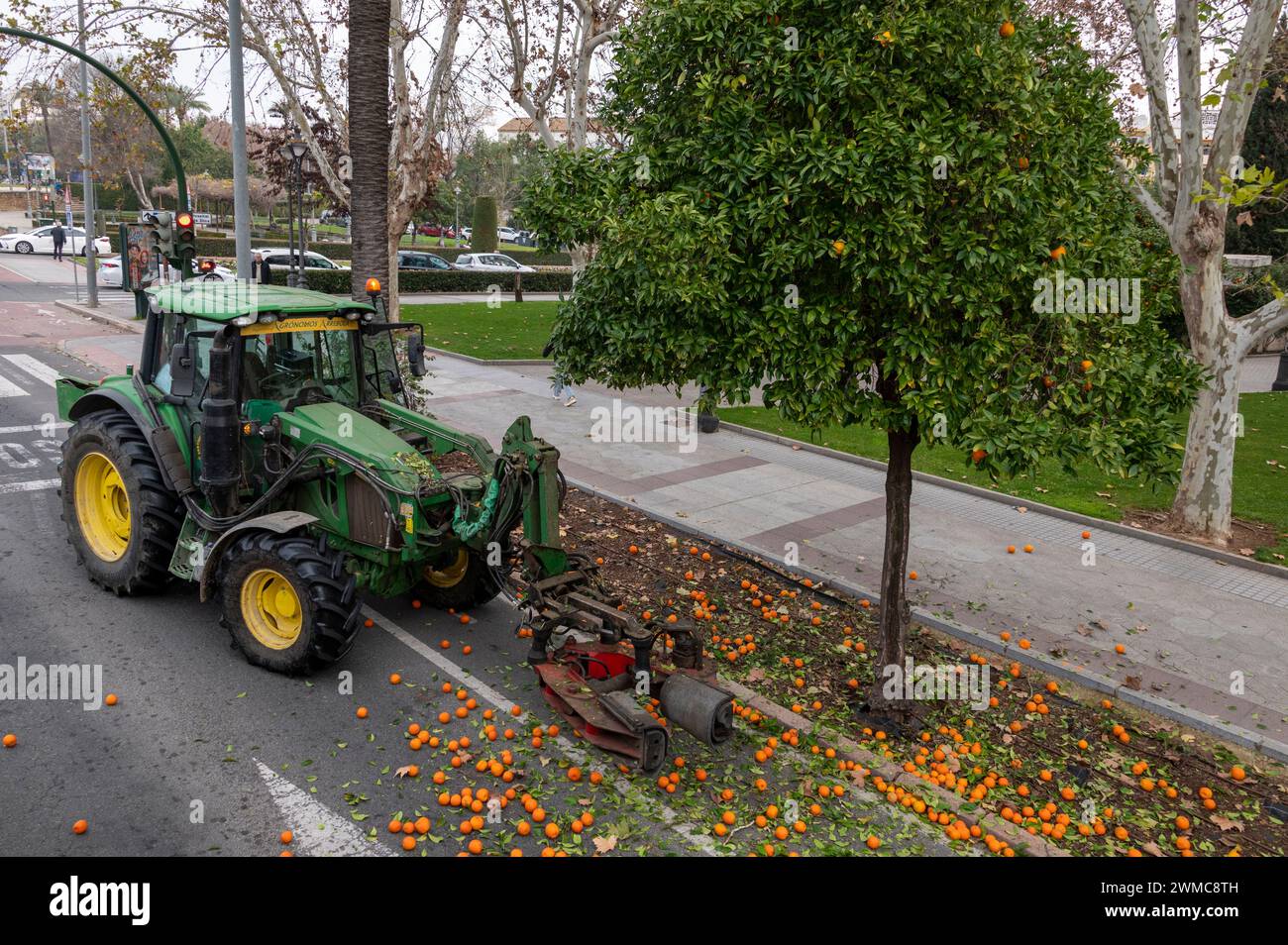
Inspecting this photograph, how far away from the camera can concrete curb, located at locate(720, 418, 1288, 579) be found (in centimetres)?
1100

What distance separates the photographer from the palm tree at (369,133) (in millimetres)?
11938

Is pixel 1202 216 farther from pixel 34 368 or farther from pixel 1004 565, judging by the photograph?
pixel 34 368

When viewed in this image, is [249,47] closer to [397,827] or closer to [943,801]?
[397,827]

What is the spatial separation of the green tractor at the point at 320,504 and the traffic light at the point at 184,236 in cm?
657

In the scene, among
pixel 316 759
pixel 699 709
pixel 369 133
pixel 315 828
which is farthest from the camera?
pixel 369 133

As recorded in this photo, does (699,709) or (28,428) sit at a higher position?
(28,428)

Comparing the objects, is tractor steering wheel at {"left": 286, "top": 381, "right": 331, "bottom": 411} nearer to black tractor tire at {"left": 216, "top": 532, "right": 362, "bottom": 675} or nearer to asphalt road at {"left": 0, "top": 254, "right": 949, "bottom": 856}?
black tractor tire at {"left": 216, "top": 532, "right": 362, "bottom": 675}

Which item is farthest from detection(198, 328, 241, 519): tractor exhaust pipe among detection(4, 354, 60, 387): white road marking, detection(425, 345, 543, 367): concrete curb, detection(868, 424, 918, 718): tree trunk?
detection(425, 345, 543, 367): concrete curb

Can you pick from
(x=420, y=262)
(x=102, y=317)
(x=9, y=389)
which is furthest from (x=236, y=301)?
(x=420, y=262)

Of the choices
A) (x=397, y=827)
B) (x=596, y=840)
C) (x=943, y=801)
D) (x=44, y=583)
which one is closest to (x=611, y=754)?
(x=596, y=840)

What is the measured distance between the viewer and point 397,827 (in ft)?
18.2

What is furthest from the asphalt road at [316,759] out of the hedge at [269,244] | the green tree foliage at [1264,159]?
the hedge at [269,244]

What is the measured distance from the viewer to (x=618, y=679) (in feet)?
21.4

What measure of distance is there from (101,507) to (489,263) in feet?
125
